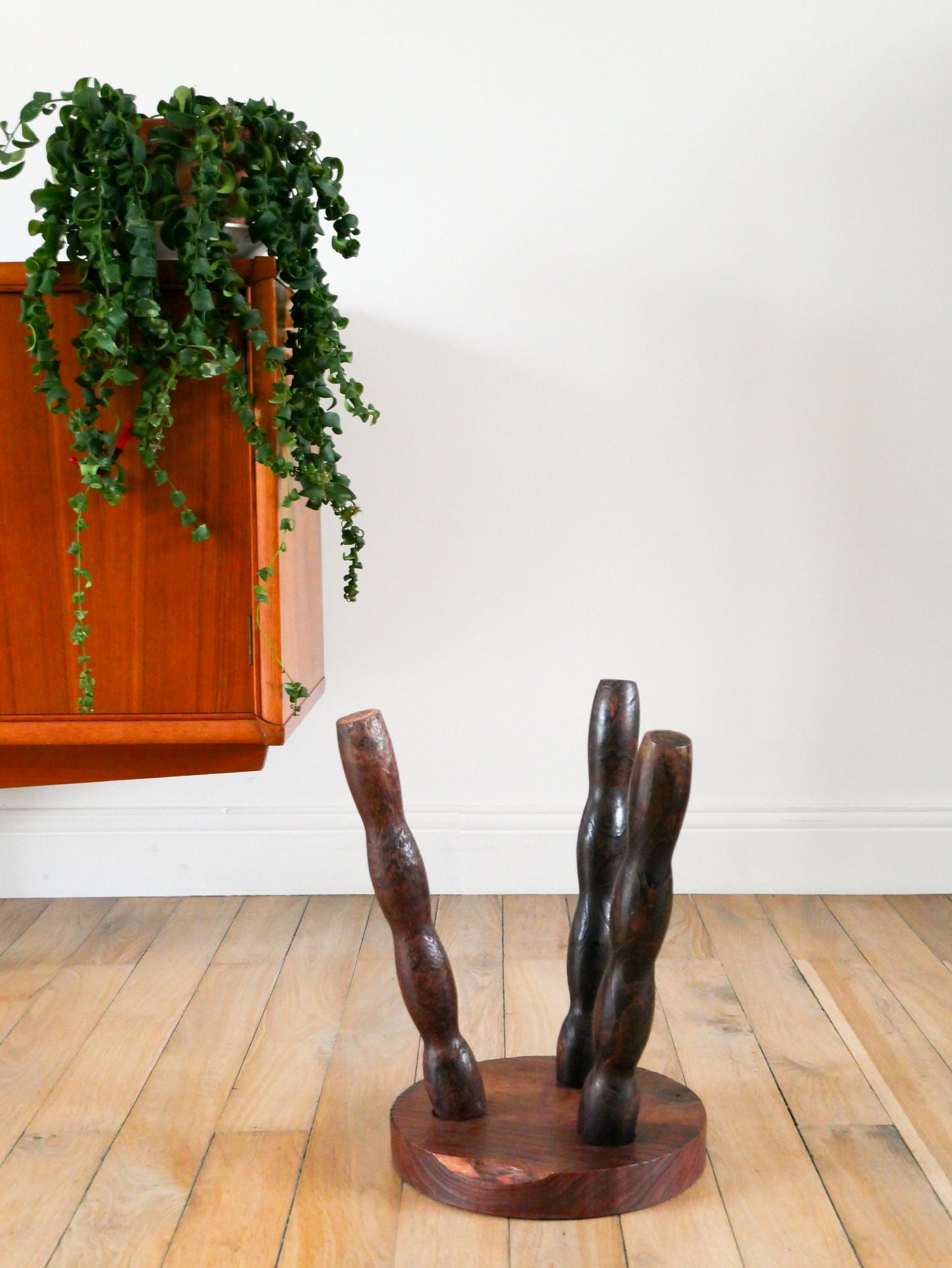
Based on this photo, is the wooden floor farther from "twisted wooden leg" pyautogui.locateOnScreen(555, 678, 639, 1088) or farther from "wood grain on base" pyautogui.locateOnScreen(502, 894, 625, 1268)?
"twisted wooden leg" pyautogui.locateOnScreen(555, 678, 639, 1088)

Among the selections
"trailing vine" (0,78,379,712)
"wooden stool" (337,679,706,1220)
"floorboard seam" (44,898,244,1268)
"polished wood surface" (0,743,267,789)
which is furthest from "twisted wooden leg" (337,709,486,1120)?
"polished wood surface" (0,743,267,789)

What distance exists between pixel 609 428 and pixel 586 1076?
1318mm

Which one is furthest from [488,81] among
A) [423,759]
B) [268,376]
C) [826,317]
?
[423,759]

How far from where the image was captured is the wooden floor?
1.21 metres

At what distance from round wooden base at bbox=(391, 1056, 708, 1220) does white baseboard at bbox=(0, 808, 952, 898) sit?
99 centimetres

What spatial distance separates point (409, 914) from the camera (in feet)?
4.19

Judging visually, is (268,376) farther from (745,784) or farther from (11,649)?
(745,784)

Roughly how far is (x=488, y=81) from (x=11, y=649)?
54.5 inches

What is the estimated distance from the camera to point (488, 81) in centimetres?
224

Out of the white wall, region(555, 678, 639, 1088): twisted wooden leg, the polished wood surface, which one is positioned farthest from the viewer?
the white wall

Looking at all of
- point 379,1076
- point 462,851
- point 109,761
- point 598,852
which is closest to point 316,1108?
point 379,1076

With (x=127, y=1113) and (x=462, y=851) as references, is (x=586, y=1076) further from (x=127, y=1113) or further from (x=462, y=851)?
(x=462, y=851)

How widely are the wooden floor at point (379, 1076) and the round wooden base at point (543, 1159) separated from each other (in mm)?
21

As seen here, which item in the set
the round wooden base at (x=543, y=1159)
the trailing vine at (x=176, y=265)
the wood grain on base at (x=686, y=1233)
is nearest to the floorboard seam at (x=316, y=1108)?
the round wooden base at (x=543, y=1159)
